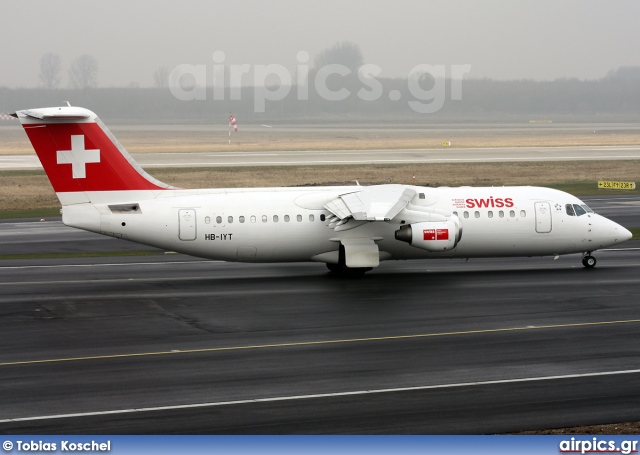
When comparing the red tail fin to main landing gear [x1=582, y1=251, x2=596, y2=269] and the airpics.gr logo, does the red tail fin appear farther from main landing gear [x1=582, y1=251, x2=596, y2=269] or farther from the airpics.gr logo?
the airpics.gr logo

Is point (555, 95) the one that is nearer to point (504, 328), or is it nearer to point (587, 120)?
point (587, 120)

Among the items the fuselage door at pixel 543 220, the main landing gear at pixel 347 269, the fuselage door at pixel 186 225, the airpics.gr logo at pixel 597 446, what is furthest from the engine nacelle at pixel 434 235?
the airpics.gr logo at pixel 597 446

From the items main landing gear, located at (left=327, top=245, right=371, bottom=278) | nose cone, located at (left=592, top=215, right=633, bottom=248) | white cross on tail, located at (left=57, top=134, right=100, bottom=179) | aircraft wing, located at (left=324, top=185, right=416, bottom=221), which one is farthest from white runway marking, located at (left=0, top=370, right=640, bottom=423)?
white cross on tail, located at (left=57, top=134, right=100, bottom=179)

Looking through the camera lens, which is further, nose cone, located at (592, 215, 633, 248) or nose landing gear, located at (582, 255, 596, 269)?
nose landing gear, located at (582, 255, 596, 269)

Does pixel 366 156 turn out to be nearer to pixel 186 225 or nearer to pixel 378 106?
pixel 186 225

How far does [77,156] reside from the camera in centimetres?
3200

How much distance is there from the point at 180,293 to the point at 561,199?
15637mm

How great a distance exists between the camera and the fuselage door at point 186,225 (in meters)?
32.6

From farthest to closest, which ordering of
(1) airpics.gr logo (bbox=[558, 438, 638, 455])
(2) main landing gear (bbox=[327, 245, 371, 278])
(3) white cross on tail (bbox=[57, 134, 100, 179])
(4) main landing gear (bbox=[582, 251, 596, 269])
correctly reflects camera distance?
(4) main landing gear (bbox=[582, 251, 596, 269])
(2) main landing gear (bbox=[327, 245, 371, 278])
(3) white cross on tail (bbox=[57, 134, 100, 179])
(1) airpics.gr logo (bbox=[558, 438, 638, 455])

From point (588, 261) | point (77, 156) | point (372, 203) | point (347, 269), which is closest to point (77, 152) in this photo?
point (77, 156)

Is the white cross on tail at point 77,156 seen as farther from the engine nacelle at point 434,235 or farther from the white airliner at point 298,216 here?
the engine nacelle at point 434,235

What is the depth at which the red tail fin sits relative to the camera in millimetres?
31469

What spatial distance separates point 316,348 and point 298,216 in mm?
10760

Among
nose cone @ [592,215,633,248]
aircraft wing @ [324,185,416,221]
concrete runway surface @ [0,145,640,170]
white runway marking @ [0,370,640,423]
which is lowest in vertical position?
white runway marking @ [0,370,640,423]
